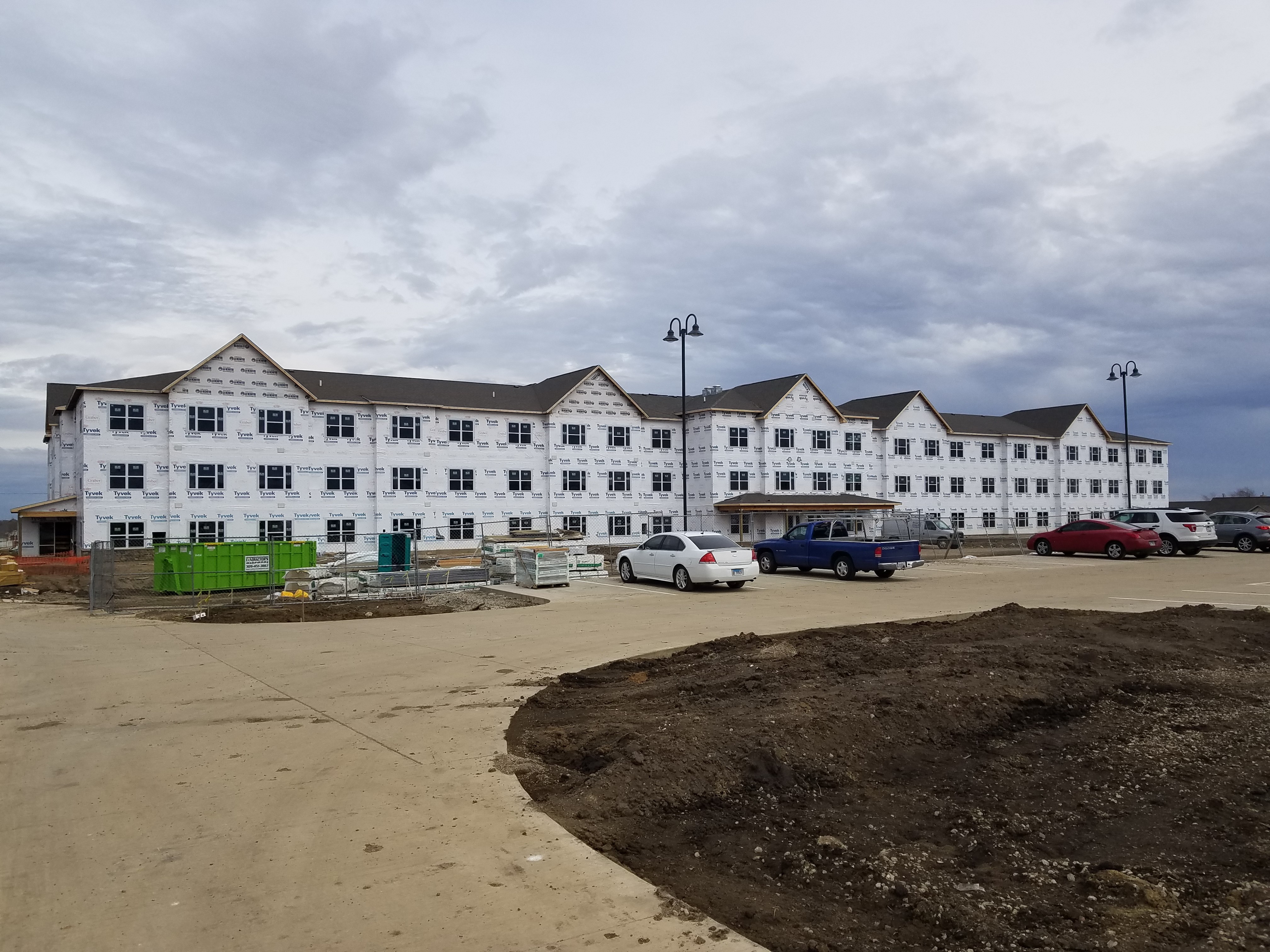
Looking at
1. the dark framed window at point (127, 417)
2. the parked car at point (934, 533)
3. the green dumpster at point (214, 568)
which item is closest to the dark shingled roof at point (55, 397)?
the dark framed window at point (127, 417)

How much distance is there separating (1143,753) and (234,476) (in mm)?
46639

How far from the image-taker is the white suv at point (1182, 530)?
34969 millimetres

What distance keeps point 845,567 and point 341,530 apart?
3093cm

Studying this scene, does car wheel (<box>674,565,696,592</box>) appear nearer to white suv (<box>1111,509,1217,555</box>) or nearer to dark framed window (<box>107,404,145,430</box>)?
white suv (<box>1111,509,1217,555</box>)

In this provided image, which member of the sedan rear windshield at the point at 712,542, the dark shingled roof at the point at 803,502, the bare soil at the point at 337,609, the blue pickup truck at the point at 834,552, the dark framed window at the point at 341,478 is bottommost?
the bare soil at the point at 337,609

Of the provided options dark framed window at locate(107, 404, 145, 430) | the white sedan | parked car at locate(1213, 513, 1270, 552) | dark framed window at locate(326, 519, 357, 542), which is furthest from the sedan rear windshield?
dark framed window at locate(107, 404, 145, 430)

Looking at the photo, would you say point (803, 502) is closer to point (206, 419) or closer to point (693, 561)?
point (206, 419)

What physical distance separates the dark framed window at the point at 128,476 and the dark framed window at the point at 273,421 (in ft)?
18.7

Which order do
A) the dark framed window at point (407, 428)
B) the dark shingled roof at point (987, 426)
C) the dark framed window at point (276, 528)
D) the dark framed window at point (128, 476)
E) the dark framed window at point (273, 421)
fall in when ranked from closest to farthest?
1. the dark framed window at point (128, 476)
2. the dark framed window at point (276, 528)
3. the dark framed window at point (273, 421)
4. the dark framed window at point (407, 428)
5. the dark shingled roof at point (987, 426)

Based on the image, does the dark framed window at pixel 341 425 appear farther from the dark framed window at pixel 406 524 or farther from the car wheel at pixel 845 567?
the car wheel at pixel 845 567

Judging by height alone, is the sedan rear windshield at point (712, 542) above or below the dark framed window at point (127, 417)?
below

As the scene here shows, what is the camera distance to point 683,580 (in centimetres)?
2378

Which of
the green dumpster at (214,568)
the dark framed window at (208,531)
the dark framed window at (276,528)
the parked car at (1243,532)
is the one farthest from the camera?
the dark framed window at (276,528)

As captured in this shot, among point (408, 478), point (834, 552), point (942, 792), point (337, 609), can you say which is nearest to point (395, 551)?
point (337, 609)
